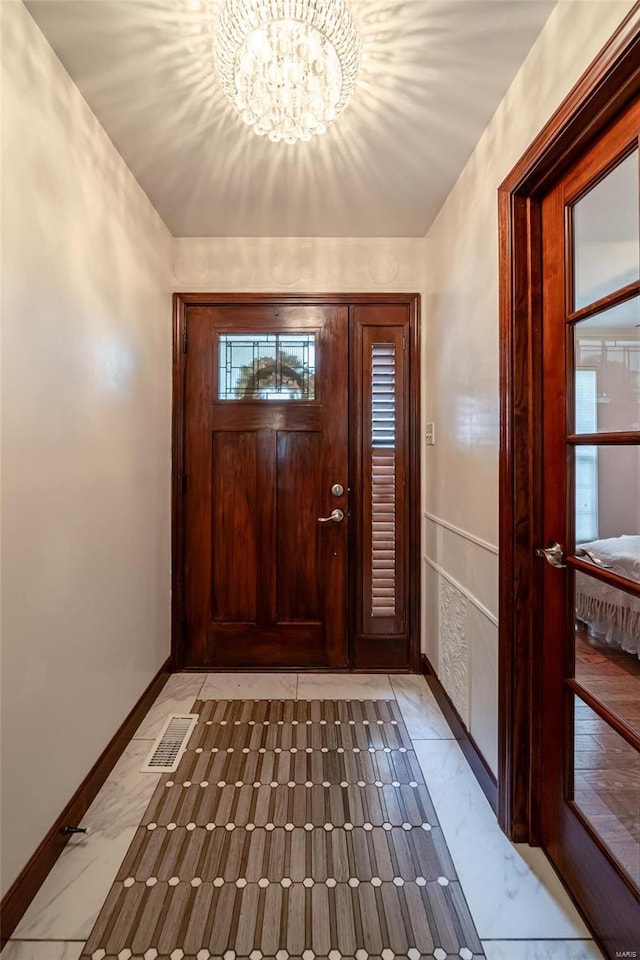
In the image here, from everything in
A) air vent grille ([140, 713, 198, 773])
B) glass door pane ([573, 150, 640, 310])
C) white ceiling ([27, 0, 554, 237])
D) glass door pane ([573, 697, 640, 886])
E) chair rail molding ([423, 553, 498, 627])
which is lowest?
air vent grille ([140, 713, 198, 773])

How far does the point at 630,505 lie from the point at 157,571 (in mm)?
2071

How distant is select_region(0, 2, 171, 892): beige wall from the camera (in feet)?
3.82

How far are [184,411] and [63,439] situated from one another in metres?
1.14

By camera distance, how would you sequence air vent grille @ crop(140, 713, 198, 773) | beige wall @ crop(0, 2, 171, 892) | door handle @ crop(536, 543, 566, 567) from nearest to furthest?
beige wall @ crop(0, 2, 171, 892), door handle @ crop(536, 543, 566, 567), air vent grille @ crop(140, 713, 198, 773)

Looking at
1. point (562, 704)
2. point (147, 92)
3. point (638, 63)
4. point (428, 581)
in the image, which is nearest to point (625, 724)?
point (562, 704)

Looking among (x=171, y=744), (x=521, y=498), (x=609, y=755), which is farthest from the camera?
(x=171, y=744)

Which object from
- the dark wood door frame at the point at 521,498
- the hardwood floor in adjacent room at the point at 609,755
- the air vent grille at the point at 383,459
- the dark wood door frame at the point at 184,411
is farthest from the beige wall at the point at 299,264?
the hardwood floor in adjacent room at the point at 609,755

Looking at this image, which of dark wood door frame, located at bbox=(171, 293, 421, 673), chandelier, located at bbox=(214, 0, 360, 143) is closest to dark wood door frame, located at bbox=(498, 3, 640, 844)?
chandelier, located at bbox=(214, 0, 360, 143)

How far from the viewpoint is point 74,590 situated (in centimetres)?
146

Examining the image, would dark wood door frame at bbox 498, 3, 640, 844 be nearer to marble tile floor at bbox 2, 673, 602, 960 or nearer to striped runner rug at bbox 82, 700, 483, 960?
marble tile floor at bbox 2, 673, 602, 960

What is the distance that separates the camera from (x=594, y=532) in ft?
3.91

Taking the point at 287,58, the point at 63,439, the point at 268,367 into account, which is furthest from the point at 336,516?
the point at 287,58

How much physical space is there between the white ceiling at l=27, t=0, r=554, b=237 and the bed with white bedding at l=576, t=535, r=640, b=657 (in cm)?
153

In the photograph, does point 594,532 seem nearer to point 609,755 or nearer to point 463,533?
point 609,755
